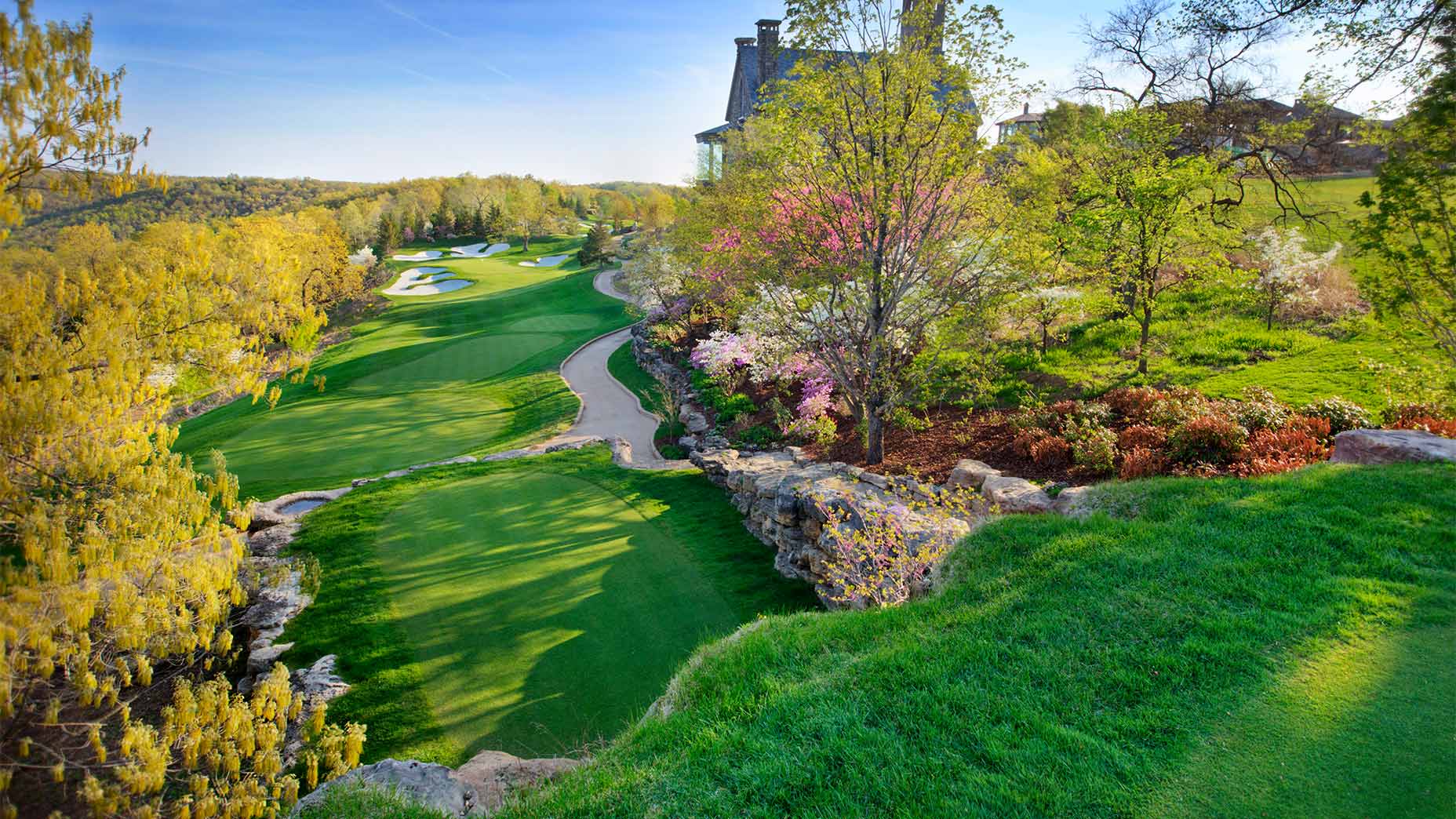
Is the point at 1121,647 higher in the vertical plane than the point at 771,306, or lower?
lower

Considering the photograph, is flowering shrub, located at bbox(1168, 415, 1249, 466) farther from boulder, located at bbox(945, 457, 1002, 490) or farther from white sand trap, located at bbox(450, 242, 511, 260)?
white sand trap, located at bbox(450, 242, 511, 260)

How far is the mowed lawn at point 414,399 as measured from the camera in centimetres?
1675

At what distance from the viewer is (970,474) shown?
921 cm

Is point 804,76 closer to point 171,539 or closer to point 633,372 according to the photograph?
point 171,539

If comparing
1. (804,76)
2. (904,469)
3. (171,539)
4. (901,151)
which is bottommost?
(904,469)

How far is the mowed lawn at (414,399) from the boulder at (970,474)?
12.7 m

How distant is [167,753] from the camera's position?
3.51 meters

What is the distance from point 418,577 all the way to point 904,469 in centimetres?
773

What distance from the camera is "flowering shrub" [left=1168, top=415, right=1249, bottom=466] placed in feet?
25.9

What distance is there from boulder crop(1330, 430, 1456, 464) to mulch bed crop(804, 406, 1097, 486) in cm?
250

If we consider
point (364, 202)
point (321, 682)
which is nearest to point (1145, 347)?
point (321, 682)

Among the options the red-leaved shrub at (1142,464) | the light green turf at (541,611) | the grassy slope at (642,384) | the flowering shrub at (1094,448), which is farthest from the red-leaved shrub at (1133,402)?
the grassy slope at (642,384)

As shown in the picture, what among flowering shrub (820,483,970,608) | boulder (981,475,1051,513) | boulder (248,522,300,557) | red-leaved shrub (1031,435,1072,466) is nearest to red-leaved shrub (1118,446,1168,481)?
red-leaved shrub (1031,435,1072,466)

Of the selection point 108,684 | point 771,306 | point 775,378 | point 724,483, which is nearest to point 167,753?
point 108,684
